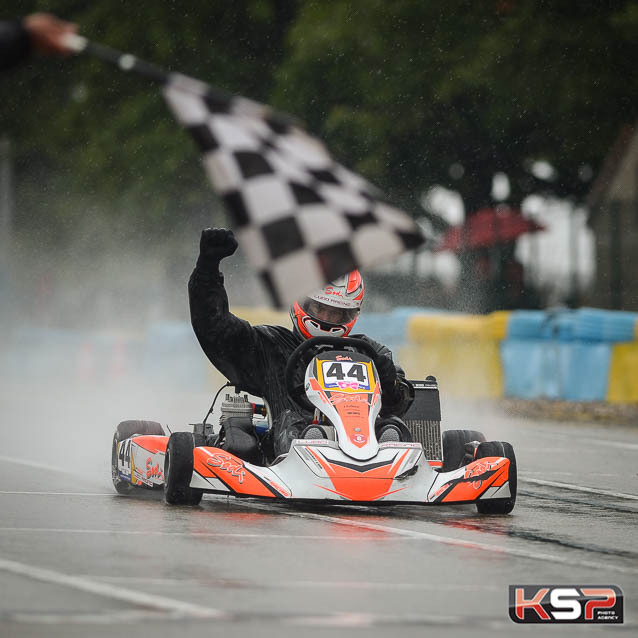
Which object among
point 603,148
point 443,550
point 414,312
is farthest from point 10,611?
point 603,148

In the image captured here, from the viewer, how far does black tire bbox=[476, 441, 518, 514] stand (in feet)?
25.5

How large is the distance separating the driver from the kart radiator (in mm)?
76

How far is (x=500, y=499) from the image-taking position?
305 inches

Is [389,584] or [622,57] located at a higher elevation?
[622,57]

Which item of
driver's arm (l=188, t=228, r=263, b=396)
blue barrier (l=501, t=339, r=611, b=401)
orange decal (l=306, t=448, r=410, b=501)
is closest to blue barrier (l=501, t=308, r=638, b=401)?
blue barrier (l=501, t=339, r=611, b=401)

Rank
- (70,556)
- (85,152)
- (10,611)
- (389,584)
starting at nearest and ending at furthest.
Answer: (10,611), (389,584), (70,556), (85,152)

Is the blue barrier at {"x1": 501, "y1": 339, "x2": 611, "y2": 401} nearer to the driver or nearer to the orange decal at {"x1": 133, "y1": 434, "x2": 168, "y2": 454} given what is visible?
the driver

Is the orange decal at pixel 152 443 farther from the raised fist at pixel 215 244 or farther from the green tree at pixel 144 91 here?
the green tree at pixel 144 91

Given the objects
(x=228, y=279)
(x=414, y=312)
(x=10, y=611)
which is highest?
(x=228, y=279)

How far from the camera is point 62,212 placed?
36594 mm

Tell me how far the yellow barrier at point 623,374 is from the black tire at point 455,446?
836 centimetres

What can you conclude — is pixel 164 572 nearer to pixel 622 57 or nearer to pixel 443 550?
pixel 443 550

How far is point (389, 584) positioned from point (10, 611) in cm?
137

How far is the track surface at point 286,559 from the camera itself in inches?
187
